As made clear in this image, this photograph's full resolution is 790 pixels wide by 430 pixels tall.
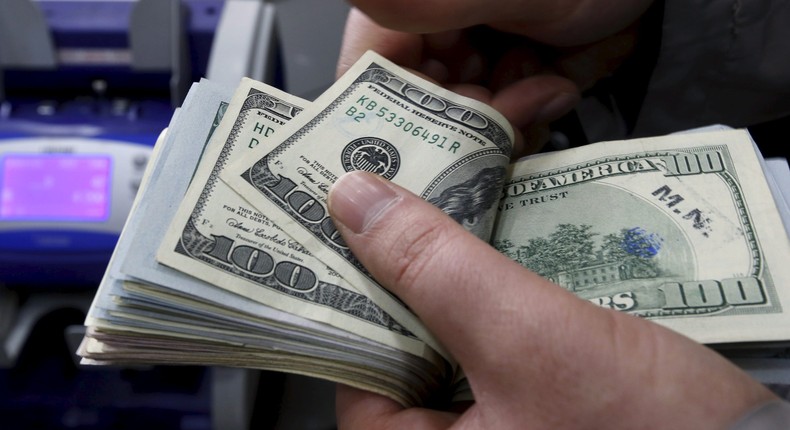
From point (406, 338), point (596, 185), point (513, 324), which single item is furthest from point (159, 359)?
point (596, 185)

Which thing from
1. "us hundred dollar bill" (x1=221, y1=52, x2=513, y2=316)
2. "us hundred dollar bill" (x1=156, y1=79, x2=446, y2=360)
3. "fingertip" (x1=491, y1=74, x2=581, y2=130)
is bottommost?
"us hundred dollar bill" (x1=156, y1=79, x2=446, y2=360)

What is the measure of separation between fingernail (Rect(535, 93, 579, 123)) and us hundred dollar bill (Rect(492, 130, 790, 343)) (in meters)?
0.16

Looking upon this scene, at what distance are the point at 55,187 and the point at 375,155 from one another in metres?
0.47

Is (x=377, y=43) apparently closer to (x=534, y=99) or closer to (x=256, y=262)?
(x=534, y=99)

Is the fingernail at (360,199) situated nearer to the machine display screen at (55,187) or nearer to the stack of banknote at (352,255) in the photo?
the stack of banknote at (352,255)

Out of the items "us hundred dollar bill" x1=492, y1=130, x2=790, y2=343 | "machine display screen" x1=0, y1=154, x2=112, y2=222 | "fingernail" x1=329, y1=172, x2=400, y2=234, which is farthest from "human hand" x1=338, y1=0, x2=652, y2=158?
"machine display screen" x1=0, y1=154, x2=112, y2=222

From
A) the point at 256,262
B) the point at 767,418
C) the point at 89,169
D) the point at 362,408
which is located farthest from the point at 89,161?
the point at 767,418

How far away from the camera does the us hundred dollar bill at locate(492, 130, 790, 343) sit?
1.81 ft

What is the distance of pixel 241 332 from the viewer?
0.52 m

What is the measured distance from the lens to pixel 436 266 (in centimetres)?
45

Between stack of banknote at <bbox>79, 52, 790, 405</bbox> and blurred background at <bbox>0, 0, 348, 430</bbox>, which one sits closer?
stack of banknote at <bbox>79, 52, 790, 405</bbox>

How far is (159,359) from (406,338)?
223 mm

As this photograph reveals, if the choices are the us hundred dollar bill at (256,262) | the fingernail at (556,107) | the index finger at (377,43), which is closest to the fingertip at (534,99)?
the fingernail at (556,107)

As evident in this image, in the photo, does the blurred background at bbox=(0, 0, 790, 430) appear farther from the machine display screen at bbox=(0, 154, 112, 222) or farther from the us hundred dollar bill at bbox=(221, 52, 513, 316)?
the us hundred dollar bill at bbox=(221, 52, 513, 316)
